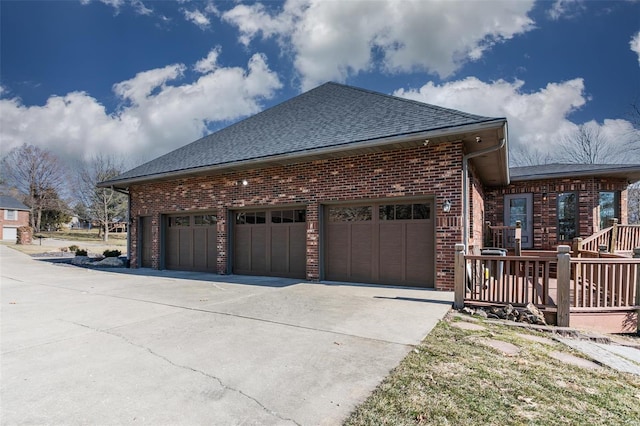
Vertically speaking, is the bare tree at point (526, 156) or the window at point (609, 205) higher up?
the bare tree at point (526, 156)

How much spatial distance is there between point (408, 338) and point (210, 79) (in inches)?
636

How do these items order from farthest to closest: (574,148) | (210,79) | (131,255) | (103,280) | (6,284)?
(574,148) → (210,79) → (131,255) → (103,280) → (6,284)

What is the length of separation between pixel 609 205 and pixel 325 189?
38.5 ft

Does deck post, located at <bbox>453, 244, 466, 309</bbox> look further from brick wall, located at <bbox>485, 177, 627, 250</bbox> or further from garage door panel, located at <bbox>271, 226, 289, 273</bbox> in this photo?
brick wall, located at <bbox>485, 177, 627, 250</bbox>

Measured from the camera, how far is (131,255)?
44.4ft

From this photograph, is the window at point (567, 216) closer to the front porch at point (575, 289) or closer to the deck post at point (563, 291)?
the front porch at point (575, 289)

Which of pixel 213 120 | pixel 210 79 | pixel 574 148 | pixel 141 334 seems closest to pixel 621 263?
pixel 141 334

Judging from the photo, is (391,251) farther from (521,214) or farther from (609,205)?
(609,205)

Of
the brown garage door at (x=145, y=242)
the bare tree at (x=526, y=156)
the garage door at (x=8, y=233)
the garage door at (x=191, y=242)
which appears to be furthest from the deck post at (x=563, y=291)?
the garage door at (x=8, y=233)

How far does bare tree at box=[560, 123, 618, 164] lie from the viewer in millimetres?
27625

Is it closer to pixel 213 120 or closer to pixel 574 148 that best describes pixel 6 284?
pixel 213 120

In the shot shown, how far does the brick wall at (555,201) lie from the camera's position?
11984mm

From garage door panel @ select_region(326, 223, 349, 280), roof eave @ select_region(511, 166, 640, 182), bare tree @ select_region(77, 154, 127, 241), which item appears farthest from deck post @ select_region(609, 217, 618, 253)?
bare tree @ select_region(77, 154, 127, 241)

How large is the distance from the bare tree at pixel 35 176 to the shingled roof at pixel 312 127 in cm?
3597
